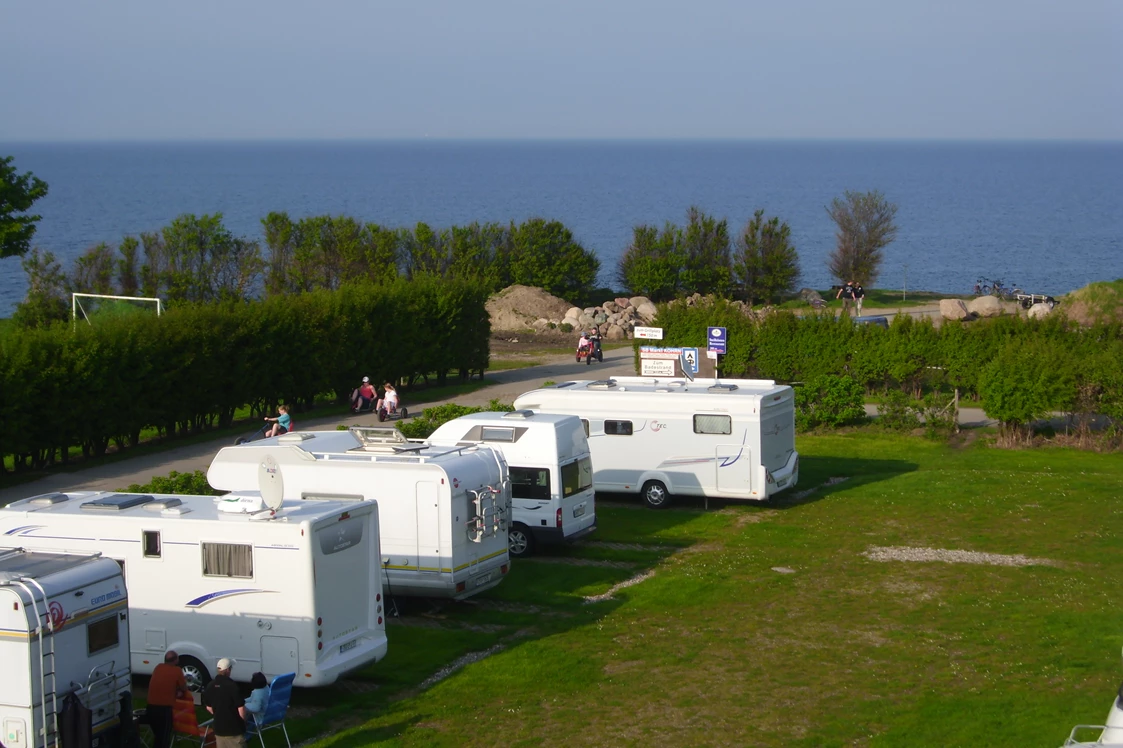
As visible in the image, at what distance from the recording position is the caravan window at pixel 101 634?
11664 mm

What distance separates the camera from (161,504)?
14.3 meters

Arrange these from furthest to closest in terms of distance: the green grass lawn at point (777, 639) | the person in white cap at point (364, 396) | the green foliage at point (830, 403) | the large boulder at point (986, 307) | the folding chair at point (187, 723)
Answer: the large boulder at point (986, 307), the person in white cap at point (364, 396), the green foliage at point (830, 403), the green grass lawn at point (777, 639), the folding chair at point (187, 723)

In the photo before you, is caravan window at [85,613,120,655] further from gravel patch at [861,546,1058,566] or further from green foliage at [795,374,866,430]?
green foliage at [795,374,866,430]

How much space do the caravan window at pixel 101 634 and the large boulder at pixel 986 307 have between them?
4817 cm

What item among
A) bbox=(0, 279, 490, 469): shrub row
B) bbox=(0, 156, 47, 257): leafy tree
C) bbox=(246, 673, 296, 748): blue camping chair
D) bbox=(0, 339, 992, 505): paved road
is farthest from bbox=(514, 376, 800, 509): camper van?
bbox=(0, 156, 47, 257): leafy tree

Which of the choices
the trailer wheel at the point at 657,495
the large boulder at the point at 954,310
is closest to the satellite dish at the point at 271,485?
the trailer wheel at the point at 657,495

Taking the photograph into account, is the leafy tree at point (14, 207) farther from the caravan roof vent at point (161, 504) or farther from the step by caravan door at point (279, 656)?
the step by caravan door at point (279, 656)

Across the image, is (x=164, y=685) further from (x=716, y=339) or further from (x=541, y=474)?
(x=716, y=339)

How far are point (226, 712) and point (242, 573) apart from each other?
7.62ft

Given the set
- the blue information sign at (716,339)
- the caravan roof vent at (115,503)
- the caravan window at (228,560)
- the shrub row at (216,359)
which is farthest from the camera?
the blue information sign at (716,339)

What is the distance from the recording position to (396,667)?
15219mm

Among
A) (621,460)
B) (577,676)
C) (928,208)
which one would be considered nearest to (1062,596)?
(577,676)

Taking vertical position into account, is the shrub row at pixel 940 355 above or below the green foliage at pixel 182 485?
above

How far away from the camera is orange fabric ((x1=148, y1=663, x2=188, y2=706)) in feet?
39.9
